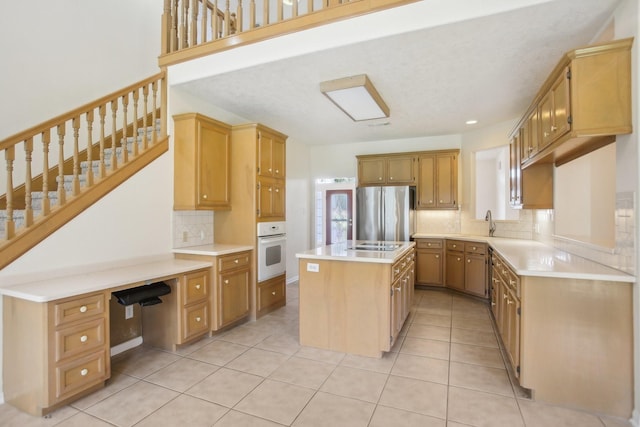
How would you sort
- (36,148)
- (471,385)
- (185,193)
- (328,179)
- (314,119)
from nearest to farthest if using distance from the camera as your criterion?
1. (471,385)
2. (36,148)
3. (185,193)
4. (314,119)
5. (328,179)

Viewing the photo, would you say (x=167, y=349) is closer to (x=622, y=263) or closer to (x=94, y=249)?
(x=94, y=249)

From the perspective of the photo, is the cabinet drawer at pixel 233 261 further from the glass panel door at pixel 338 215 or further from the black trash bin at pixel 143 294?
the glass panel door at pixel 338 215

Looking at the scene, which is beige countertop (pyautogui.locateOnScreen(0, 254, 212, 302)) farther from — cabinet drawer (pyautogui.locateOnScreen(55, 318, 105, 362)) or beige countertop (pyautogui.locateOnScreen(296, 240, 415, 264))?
beige countertop (pyautogui.locateOnScreen(296, 240, 415, 264))

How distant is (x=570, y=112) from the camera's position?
2.19 meters

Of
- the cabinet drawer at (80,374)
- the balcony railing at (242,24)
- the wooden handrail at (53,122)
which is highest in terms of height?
the balcony railing at (242,24)

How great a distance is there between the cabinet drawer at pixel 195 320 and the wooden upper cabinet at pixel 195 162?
3.58 ft

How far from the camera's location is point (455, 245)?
518cm

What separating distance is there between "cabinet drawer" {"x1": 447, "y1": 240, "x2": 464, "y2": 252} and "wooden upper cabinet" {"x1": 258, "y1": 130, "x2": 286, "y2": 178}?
9.62ft

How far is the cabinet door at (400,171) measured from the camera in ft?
18.9

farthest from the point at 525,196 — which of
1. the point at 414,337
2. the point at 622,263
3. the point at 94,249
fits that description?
the point at 94,249

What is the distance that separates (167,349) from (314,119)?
11.7 ft

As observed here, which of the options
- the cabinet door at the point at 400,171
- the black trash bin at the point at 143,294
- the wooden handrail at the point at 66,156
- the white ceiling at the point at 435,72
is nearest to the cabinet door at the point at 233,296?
the black trash bin at the point at 143,294

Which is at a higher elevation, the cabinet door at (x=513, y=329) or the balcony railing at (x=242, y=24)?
the balcony railing at (x=242, y=24)

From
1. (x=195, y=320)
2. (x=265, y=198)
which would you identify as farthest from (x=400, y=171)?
(x=195, y=320)
